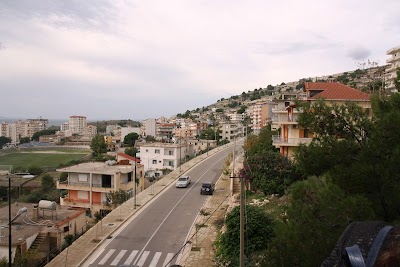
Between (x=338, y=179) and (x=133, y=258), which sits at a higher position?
(x=338, y=179)

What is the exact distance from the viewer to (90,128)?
192 metres

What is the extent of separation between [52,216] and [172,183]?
11.1 metres

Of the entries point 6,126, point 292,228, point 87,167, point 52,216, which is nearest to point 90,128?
point 6,126

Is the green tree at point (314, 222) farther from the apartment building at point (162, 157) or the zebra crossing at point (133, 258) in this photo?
the apartment building at point (162, 157)

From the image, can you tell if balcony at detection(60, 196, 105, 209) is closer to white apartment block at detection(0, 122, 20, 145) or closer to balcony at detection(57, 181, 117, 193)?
balcony at detection(57, 181, 117, 193)

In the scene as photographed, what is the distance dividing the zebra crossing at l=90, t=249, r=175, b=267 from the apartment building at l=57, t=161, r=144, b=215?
1607 centimetres

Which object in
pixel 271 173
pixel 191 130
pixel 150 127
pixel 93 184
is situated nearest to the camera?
pixel 271 173

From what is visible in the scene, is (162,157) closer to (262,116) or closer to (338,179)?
(262,116)

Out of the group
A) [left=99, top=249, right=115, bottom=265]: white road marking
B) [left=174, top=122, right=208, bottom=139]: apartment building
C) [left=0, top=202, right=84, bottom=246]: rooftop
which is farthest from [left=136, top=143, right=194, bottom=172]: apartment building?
[left=174, top=122, right=208, bottom=139]: apartment building

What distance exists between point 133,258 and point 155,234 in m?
2.91

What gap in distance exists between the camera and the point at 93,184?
31.3m

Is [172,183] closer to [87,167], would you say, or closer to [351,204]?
[87,167]

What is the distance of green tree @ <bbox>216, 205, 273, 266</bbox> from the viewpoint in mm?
12836

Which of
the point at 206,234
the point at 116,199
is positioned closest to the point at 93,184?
the point at 116,199
